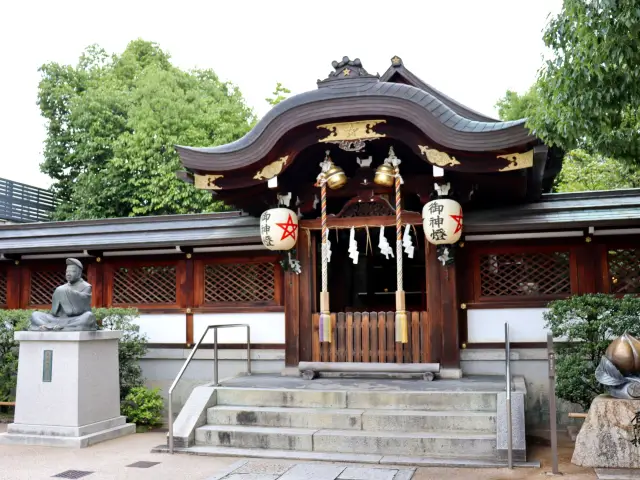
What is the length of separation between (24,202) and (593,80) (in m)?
23.3

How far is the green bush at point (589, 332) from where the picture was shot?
8.32 metres

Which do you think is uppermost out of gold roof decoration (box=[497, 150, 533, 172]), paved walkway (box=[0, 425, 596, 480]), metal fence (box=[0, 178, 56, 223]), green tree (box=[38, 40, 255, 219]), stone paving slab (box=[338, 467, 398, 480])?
green tree (box=[38, 40, 255, 219])

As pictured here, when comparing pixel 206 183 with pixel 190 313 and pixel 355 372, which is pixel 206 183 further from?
pixel 355 372

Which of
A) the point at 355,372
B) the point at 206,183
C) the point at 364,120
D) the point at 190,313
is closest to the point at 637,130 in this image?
the point at 364,120

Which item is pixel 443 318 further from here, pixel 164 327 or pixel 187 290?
pixel 164 327

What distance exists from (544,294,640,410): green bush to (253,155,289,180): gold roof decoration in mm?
4448

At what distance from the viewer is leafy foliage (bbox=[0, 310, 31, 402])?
11141mm

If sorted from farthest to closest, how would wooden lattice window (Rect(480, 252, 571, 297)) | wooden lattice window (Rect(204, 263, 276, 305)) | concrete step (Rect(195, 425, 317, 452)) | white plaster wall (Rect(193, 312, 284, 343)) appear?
1. wooden lattice window (Rect(204, 263, 276, 305))
2. white plaster wall (Rect(193, 312, 284, 343))
3. wooden lattice window (Rect(480, 252, 571, 297))
4. concrete step (Rect(195, 425, 317, 452))

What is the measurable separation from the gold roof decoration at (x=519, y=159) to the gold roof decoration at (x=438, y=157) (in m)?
0.68

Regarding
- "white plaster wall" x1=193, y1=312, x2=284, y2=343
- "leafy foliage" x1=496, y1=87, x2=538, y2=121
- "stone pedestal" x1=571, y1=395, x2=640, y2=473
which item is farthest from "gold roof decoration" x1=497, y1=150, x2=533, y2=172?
"leafy foliage" x1=496, y1=87, x2=538, y2=121

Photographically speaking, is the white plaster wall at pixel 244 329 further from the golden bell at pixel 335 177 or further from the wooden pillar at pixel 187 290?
the golden bell at pixel 335 177

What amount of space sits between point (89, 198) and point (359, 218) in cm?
1723

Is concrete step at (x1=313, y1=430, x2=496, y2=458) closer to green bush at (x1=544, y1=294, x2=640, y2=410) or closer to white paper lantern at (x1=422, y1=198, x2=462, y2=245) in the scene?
green bush at (x1=544, y1=294, x2=640, y2=410)

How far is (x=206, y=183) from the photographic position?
10.3m
